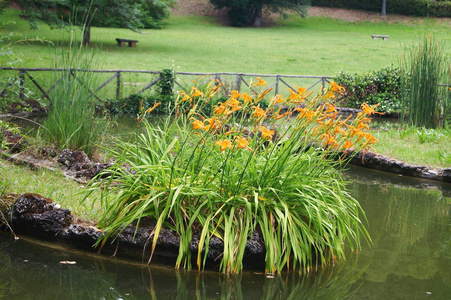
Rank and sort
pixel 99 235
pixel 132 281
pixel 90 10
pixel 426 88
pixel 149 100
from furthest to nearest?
pixel 90 10 < pixel 149 100 < pixel 426 88 < pixel 99 235 < pixel 132 281

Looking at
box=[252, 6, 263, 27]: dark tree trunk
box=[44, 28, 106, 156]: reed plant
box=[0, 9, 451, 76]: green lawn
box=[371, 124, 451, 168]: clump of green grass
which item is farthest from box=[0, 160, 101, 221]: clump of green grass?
box=[252, 6, 263, 27]: dark tree trunk

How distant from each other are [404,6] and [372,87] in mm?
31047

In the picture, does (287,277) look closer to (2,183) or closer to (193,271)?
(193,271)

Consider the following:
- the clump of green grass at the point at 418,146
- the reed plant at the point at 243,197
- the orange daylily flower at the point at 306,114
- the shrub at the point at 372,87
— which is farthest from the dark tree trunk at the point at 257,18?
the orange daylily flower at the point at 306,114

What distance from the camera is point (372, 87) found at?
18.0 m

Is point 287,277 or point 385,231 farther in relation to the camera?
point 385,231

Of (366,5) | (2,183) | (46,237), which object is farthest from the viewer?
(366,5)

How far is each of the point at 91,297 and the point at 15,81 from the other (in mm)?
3474

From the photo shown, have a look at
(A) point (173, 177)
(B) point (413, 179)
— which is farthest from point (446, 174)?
(A) point (173, 177)

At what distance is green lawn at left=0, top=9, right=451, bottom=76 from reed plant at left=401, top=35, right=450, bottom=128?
22.9 feet

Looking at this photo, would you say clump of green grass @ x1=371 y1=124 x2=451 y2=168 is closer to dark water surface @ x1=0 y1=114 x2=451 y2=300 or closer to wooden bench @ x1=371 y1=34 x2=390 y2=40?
dark water surface @ x1=0 y1=114 x2=451 y2=300

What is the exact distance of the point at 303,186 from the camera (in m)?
4.93

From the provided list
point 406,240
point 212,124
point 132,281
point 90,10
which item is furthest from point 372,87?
point 132,281

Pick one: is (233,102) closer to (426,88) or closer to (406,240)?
(406,240)
